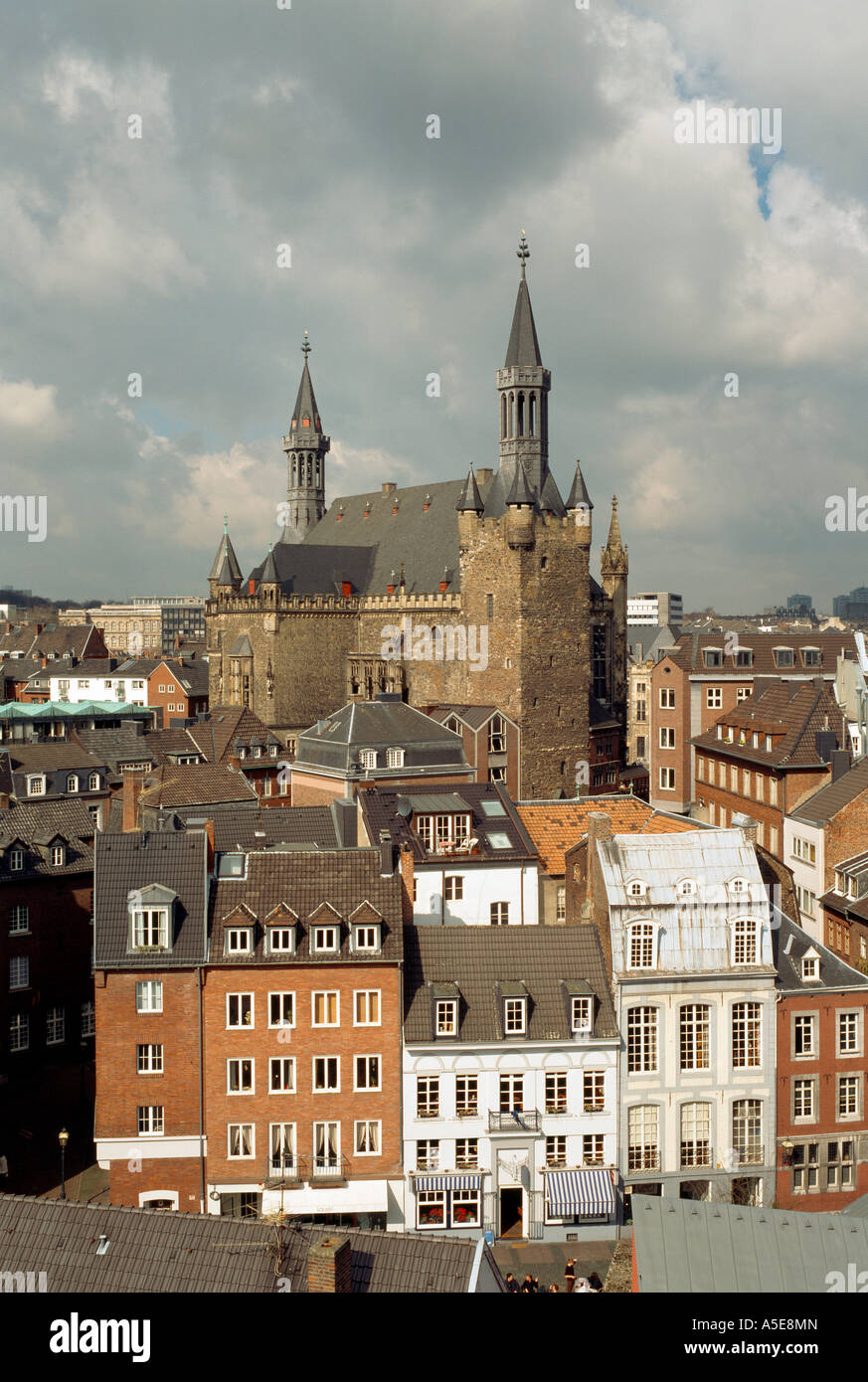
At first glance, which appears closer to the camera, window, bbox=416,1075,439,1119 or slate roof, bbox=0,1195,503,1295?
slate roof, bbox=0,1195,503,1295

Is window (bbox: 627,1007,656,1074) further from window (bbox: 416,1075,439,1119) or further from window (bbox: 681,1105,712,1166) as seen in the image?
window (bbox: 416,1075,439,1119)

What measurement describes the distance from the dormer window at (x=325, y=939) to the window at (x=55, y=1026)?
633 inches

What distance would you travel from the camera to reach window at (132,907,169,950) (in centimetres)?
3384

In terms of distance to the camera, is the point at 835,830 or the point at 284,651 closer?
the point at 835,830

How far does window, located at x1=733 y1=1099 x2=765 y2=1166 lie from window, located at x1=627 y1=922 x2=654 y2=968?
4.48m

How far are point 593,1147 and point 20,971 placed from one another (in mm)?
21557

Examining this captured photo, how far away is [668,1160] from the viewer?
3456 centimetres

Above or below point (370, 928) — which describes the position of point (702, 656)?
above

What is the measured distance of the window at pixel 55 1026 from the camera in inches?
1793

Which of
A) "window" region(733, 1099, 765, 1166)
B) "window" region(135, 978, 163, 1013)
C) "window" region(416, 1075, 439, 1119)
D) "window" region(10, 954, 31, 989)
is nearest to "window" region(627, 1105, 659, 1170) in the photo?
"window" region(733, 1099, 765, 1166)
